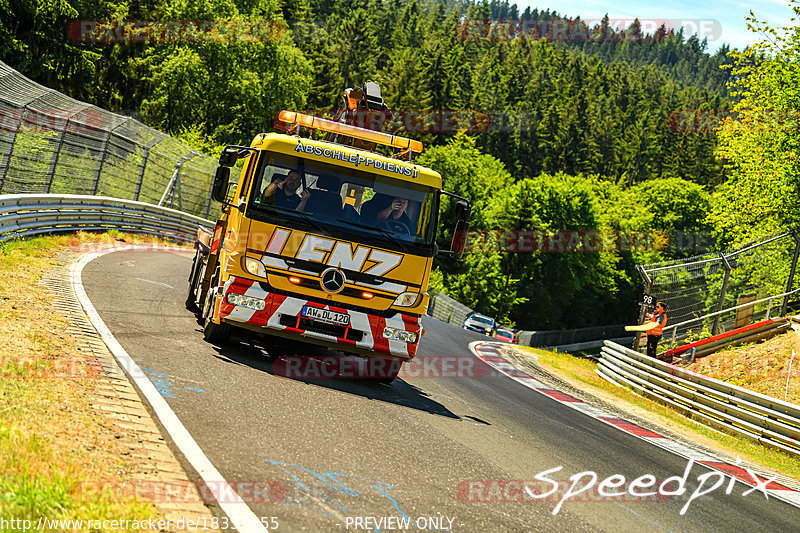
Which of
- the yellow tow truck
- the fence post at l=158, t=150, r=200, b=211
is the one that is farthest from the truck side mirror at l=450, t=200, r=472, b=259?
the fence post at l=158, t=150, r=200, b=211

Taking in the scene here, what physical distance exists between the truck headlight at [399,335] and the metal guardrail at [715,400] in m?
7.81

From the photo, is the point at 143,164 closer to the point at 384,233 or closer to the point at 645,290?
the point at 645,290

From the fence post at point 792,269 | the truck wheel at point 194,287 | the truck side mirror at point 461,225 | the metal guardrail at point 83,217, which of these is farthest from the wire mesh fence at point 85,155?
the fence post at point 792,269

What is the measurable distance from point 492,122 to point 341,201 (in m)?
98.6

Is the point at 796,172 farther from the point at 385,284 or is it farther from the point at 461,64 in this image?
the point at 461,64

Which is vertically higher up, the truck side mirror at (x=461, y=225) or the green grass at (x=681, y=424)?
the truck side mirror at (x=461, y=225)

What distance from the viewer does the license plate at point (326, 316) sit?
29.3 feet

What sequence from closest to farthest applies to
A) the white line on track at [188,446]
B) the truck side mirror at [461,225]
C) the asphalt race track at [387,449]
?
1. the white line on track at [188,446]
2. the asphalt race track at [387,449]
3. the truck side mirror at [461,225]

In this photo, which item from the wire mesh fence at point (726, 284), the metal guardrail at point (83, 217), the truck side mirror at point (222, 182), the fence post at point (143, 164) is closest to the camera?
the truck side mirror at point (222, 182)

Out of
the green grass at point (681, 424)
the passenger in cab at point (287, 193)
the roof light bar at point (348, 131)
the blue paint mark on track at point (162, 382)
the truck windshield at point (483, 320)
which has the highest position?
the roof light bar at point (348, 131)

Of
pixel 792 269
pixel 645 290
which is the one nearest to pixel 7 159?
pixel 645 290

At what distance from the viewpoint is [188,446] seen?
17.3ft

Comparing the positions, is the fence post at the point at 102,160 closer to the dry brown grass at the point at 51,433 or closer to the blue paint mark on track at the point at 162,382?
the dry brown grass at the point at 51,433

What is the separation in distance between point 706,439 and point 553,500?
348 inches
